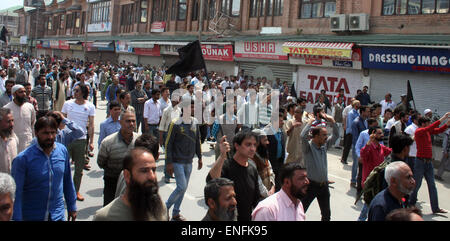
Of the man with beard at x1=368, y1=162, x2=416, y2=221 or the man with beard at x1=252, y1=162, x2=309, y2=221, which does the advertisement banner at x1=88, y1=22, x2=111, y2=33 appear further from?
the man with beard at x1=368, y1=162, x2=416, y2=221

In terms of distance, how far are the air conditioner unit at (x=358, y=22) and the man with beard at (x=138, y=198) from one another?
15950mm

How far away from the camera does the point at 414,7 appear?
50.8 ft

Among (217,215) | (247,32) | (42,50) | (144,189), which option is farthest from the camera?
(42,50)

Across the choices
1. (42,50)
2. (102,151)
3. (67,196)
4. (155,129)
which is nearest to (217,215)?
(67,196)

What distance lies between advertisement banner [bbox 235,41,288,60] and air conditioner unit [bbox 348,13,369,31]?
3884mm

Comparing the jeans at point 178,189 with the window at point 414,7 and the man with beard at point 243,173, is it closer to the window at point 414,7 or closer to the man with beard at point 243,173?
the man with beard at point 243,173

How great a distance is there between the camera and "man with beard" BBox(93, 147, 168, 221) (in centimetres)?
267

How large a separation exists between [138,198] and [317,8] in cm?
1860

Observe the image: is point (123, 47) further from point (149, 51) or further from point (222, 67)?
point (222, 67)

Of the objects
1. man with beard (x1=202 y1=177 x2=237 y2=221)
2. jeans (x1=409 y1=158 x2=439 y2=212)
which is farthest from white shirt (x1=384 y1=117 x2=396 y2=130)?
man with beard (x1=202 y1=177 x2=237 y2=221)

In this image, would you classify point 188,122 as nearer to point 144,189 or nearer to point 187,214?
point 187,214

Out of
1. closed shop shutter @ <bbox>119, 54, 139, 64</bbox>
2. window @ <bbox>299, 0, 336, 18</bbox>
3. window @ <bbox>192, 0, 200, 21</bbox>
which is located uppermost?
window @ <bbox>192, 0, 200, 21</bbox>

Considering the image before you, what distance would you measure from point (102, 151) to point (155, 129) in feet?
14.9

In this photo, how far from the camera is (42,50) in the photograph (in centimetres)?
6288
